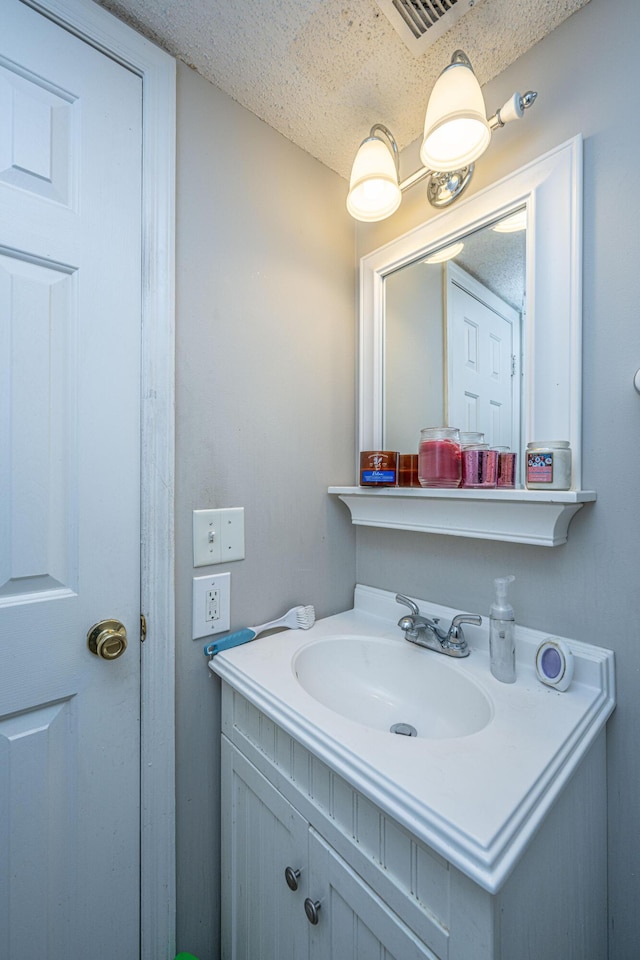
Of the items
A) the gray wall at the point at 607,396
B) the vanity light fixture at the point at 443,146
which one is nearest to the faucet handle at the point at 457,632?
the gray wall at the point at 607,396

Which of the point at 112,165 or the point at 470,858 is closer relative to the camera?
the point at 470,858

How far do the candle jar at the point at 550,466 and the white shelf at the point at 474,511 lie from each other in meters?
0.02

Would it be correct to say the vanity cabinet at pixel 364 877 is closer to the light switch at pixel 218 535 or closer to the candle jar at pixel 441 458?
the light switch at pixel 218 535

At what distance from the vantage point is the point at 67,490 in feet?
2.30

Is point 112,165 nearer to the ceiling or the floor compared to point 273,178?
nearer to the floor

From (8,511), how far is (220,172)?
82 cm

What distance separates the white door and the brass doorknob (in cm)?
2

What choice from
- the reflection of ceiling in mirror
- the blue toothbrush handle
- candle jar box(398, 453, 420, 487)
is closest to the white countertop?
the blue toothbrush handle

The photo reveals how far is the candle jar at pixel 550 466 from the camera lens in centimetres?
70

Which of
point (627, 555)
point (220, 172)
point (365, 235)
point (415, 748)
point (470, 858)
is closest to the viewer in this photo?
point (470, 858)

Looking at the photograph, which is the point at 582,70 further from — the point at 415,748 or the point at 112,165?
the point at 415,748

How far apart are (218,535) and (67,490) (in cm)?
30

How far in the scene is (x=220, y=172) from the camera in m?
0.88

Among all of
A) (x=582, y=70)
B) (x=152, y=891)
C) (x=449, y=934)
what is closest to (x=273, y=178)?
(x=582, y=70)
